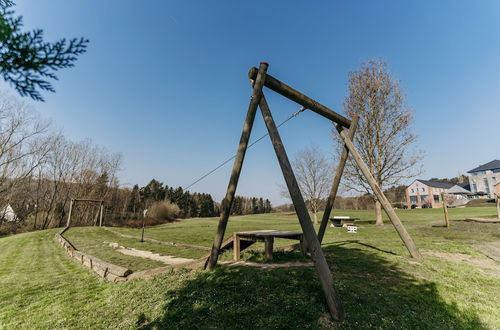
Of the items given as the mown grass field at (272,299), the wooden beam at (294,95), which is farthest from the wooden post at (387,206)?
the wooden beam at (294,95)

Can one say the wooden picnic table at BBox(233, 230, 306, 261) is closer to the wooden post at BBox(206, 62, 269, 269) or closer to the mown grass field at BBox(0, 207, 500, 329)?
the mown grass field at BBox(0, 207, 500, 329)

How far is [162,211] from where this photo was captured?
46.6m

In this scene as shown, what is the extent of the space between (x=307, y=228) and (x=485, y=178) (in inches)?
3411

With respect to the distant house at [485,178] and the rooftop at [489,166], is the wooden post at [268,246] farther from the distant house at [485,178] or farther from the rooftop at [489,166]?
the rooftop at [489,166]

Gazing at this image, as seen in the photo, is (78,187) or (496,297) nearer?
(496,297)

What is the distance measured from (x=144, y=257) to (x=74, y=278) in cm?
301

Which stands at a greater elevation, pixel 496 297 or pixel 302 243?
pixel 302 243

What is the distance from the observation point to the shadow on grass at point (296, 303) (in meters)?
3.35

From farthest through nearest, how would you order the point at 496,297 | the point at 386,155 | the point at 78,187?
the point at 78,187 < the point at 386,155 < the point at 496,297

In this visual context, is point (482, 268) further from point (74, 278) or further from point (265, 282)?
point (74, 278)

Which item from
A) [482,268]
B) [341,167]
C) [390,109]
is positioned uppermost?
[390,109]

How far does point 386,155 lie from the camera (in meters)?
19.1

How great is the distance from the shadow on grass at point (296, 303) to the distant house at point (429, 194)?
72914mm

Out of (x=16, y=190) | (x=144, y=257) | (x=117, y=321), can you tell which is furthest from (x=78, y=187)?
(x=117, y=321)
